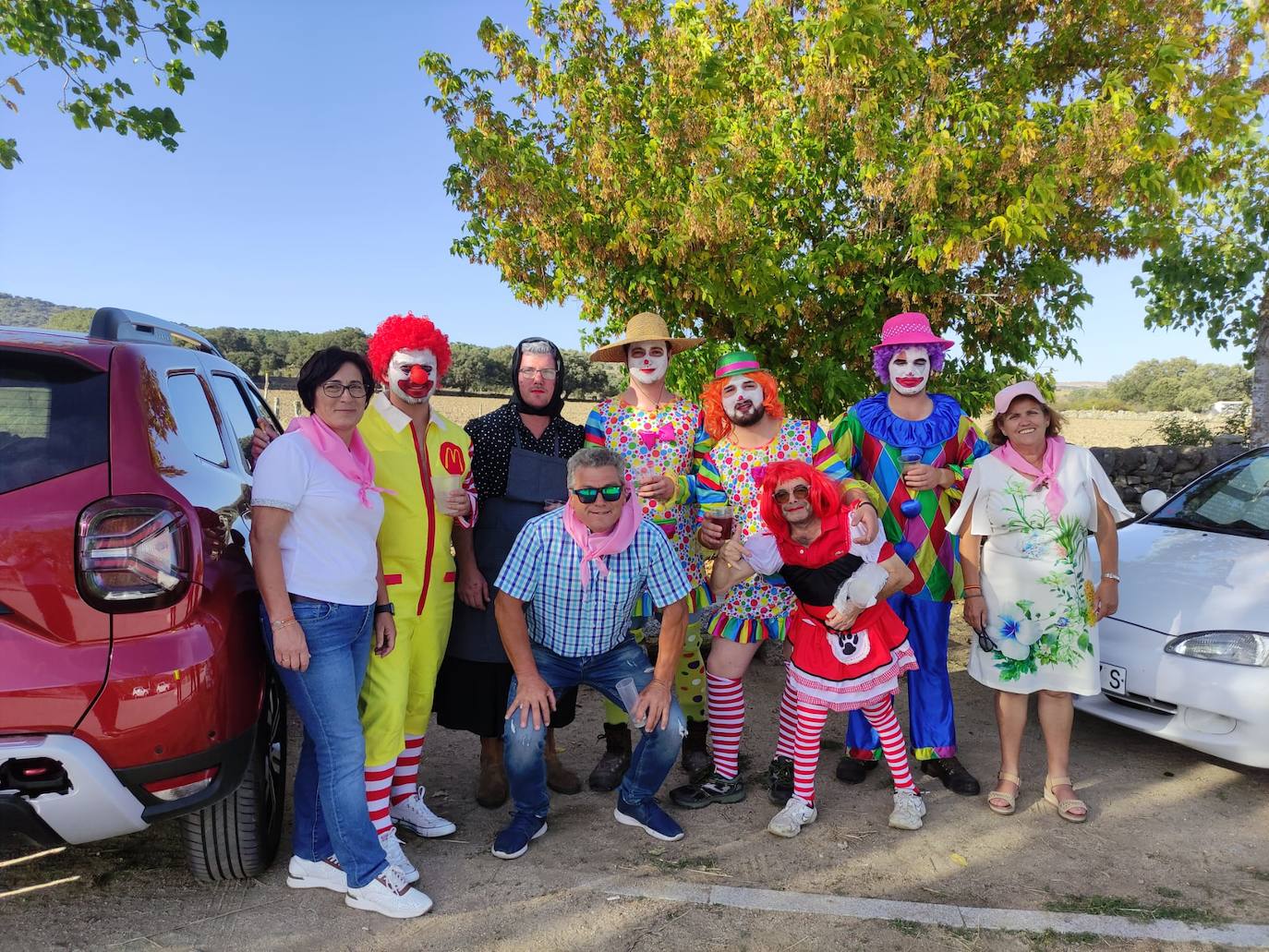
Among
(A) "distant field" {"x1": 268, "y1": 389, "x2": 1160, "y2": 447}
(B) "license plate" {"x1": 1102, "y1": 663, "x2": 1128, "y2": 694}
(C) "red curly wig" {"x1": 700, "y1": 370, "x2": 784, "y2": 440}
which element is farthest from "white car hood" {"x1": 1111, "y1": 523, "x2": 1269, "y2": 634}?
(A) "distant field" {"x1": 268, "y1": 389, "x2": 1160, "y2": 447}

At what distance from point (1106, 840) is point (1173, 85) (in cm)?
549

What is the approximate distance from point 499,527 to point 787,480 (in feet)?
3.78

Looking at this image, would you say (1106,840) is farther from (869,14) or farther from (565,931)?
(869,14)

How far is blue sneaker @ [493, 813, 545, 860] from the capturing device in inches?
126

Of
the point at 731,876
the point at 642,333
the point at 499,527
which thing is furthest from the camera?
the point at 642,333

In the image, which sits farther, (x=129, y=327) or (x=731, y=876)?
(x=731, y=876)

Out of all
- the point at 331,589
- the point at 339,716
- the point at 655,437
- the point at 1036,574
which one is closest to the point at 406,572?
the point at 331,589

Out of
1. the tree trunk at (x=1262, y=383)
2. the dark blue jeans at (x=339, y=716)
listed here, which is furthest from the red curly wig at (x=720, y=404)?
the tree trunk at (x=1262, y=383)

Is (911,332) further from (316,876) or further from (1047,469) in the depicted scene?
(316,876)

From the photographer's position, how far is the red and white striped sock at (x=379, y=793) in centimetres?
299

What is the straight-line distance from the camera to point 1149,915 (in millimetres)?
2834

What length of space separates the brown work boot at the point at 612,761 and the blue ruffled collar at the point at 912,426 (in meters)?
1.76

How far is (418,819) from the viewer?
3389 mm

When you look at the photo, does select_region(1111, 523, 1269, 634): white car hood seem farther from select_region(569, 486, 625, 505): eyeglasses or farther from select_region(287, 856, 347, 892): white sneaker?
select_region(287, 856, 347, 892): white sneaker
